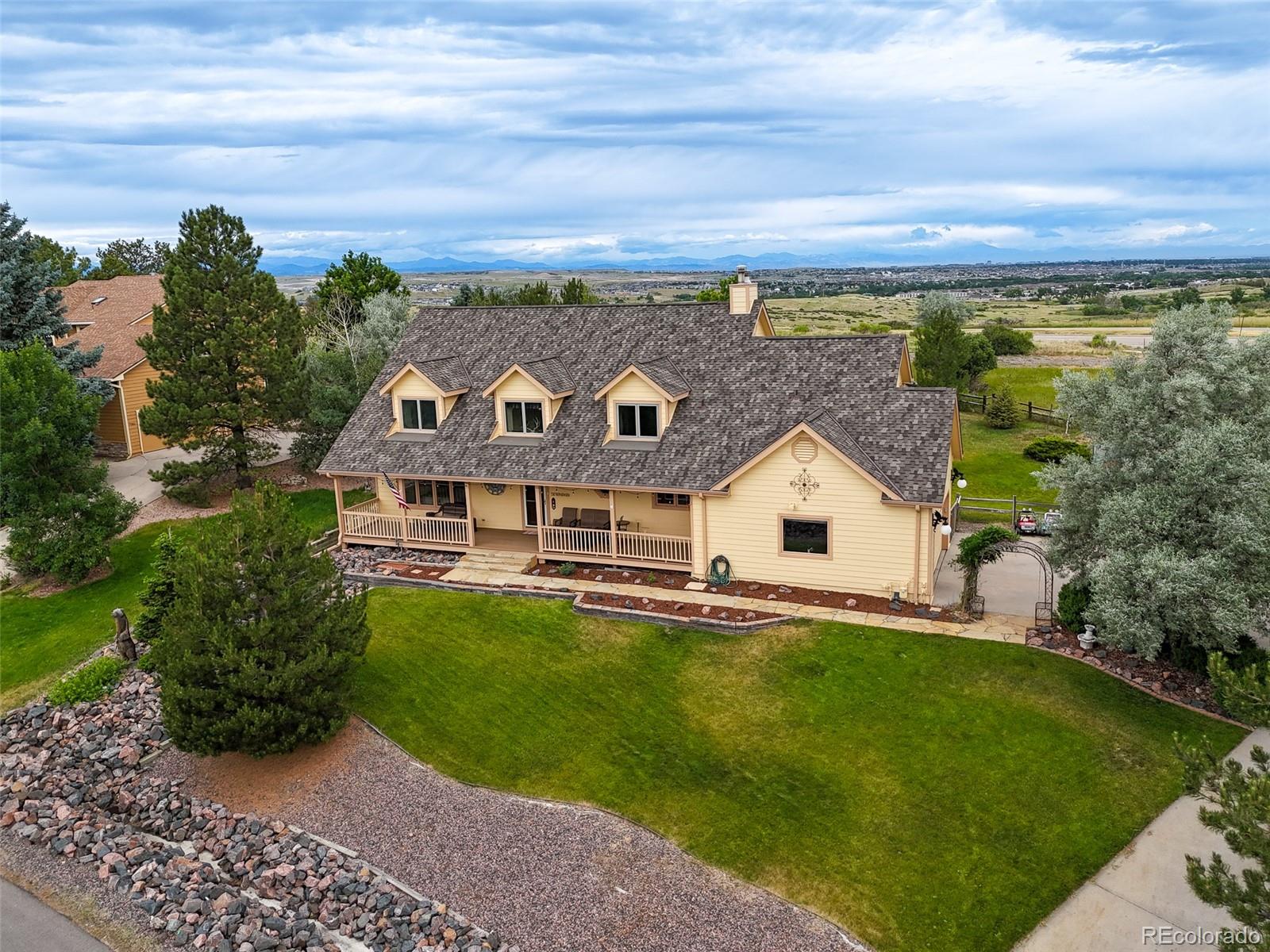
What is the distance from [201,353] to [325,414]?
4.83m

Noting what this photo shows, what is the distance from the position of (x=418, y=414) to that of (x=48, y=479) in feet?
35.8

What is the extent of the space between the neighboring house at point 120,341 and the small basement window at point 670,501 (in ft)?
73.9

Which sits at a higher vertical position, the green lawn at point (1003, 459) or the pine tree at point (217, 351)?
the pine tree at point (217, 351)

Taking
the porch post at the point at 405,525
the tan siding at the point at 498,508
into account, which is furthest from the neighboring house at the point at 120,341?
the tan siding at the point at 498,508

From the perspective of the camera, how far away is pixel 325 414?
33.2 meters

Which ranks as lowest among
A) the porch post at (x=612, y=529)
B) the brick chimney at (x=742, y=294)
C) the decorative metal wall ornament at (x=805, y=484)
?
the porch post at (x=612, y=529)

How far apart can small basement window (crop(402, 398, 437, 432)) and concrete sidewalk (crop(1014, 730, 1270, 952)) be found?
67.7ft

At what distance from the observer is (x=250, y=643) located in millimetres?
15094

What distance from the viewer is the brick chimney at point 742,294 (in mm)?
25594

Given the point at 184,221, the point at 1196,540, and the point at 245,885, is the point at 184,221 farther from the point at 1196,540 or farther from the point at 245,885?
the point at 1196,540

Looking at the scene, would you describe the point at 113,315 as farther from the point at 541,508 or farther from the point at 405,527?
the point at 541,508

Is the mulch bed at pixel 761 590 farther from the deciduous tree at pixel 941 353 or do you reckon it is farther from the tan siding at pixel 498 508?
the deciduous tree at pixel 941 353

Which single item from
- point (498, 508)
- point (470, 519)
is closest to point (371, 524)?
point (470, 519)

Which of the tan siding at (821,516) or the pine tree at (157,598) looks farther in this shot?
the tan siding at (821,516)
